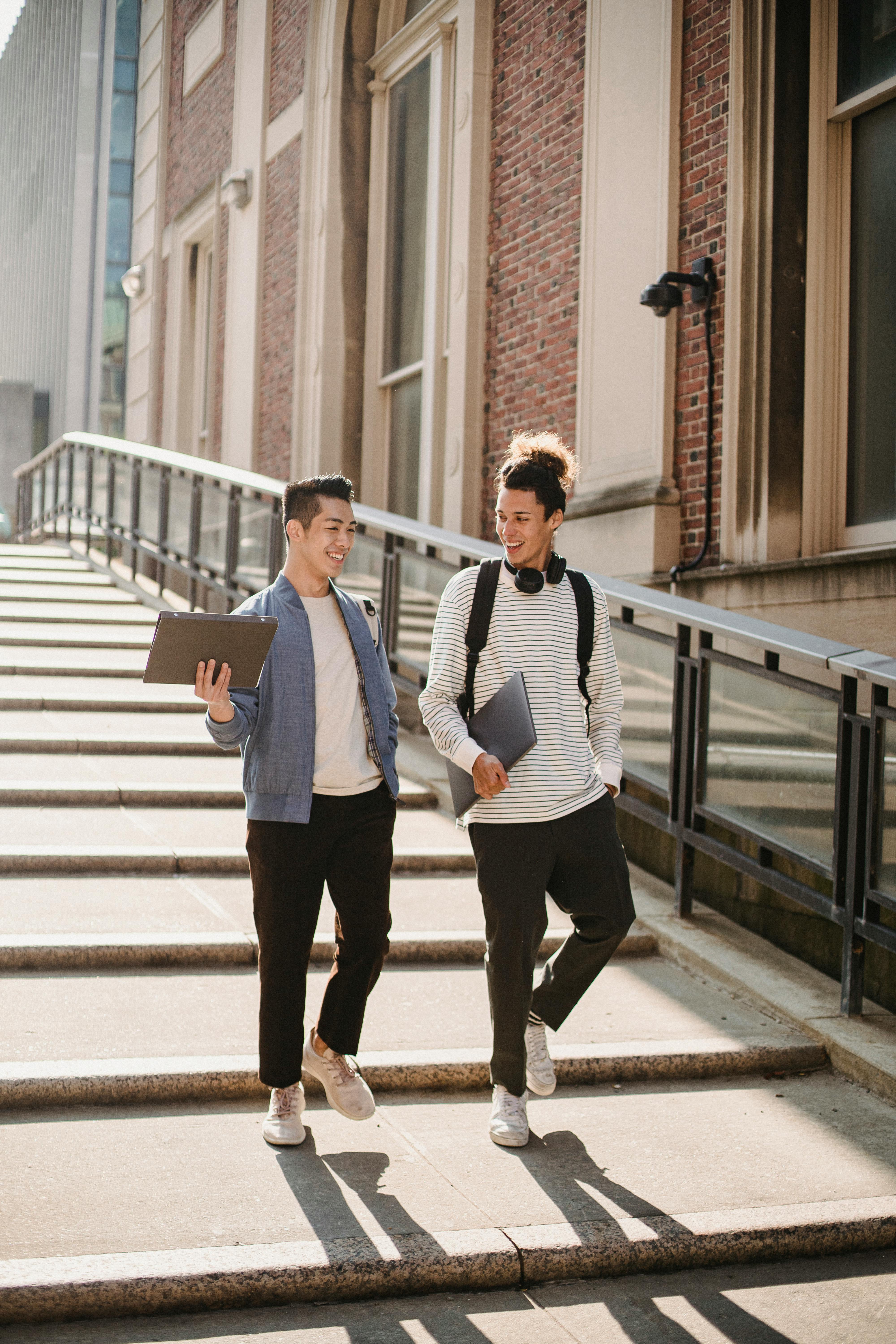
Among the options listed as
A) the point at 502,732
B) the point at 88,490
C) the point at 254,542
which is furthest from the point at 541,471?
the point at 88,490

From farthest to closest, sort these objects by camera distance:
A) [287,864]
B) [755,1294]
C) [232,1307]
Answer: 1. [287,864]
2. [755,1294]
3. [232,1307]

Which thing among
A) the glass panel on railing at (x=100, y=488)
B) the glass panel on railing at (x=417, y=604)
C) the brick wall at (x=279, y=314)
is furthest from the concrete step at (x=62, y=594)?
the glass panel on railing at (x=417, y=604)

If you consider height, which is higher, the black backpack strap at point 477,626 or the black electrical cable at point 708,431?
the black electrical cable at point 708,431

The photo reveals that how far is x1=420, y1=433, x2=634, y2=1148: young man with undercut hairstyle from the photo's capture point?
11.0 feet

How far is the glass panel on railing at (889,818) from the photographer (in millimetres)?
4215

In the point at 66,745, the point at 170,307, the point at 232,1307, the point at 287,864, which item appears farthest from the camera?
the point at 170,307

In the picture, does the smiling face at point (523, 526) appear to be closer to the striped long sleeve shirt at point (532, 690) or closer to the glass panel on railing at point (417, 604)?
the striped long sleeve shirt at point (532, 690)

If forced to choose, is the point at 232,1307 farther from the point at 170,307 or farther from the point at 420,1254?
the point at 170,307

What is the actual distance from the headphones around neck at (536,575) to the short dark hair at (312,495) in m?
0.47

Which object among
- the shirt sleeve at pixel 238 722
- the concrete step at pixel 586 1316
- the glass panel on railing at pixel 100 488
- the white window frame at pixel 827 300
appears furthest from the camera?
the glass panel on railing at pixel 100 488

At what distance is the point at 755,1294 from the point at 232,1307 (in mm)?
1119

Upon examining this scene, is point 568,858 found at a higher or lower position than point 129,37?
lower

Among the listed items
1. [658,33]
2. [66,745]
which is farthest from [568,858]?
[658,33]

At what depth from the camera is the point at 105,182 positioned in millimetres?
28109
